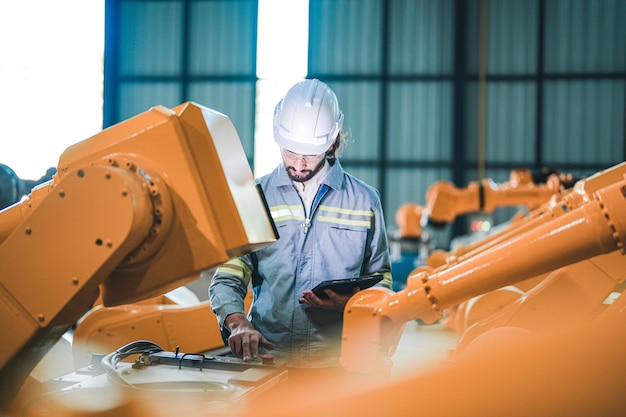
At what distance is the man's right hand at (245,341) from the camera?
2406mm

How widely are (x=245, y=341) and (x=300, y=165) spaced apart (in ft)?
2.49

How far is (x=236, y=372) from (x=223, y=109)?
12869mm

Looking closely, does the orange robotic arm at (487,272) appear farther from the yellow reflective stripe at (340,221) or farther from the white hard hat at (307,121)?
the white hard hat at (307,121)

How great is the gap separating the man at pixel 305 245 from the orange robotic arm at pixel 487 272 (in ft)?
1.34

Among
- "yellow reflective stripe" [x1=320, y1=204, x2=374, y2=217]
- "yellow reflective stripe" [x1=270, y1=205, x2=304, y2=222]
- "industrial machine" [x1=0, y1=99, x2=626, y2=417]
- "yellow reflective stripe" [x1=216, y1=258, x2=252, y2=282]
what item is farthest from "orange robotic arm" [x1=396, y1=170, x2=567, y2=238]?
"industrial machine" [x1=0, y1=99, x2=626, y2=417]

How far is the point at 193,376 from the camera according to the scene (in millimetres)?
1941

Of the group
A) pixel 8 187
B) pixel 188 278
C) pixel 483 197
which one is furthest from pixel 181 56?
pixel 188 278

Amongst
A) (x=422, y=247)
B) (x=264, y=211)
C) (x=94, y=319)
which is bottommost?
(x=422, y=247)

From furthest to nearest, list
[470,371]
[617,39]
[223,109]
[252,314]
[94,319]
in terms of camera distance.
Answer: [223,109] → [617,39] → [94,319] → [252,314] → [470,371]

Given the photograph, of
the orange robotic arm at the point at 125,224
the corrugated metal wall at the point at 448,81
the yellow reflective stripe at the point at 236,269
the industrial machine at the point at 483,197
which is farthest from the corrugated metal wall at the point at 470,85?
the orange robotic arm at the point at 125,224

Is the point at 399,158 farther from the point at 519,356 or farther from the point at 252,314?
the point at 519,356

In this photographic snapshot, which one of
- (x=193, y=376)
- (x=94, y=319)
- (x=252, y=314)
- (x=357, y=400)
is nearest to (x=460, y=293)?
(x=357, y=400)

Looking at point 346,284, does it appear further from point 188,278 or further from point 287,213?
point 188,278

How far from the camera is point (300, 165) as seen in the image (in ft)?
9.23
